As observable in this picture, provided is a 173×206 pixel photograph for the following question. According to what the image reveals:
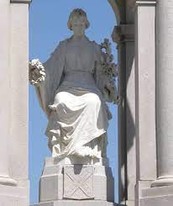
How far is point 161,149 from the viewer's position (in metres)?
23.8

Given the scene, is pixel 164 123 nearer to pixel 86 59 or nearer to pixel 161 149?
pixel 161 149

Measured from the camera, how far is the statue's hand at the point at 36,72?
25.2 meters

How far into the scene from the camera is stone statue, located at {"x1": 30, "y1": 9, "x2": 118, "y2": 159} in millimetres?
25078
